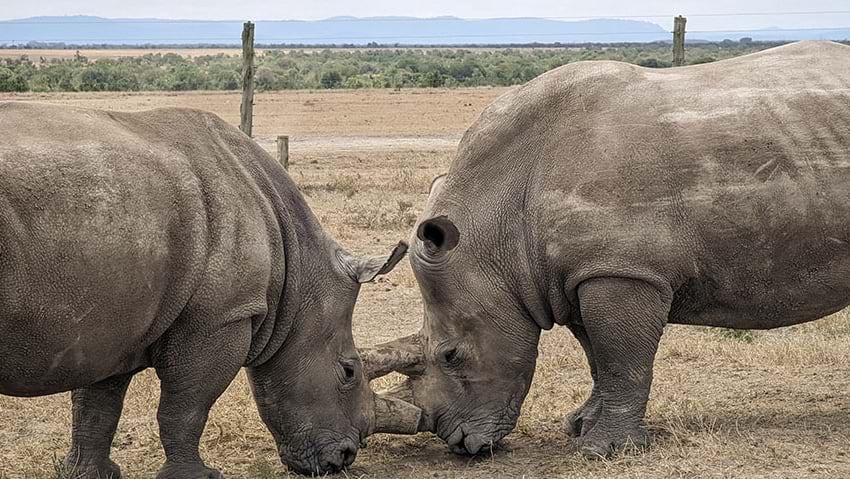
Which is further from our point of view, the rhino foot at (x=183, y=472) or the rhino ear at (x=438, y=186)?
the rhino ear at (x=438, y=186)

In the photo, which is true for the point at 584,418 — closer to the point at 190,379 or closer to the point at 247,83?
the point at 190,379

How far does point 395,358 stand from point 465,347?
0.40 meters

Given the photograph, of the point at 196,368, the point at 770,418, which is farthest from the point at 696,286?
the point at 196,368

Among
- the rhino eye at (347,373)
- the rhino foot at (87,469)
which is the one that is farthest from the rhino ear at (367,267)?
the rhino foot at (87,469)

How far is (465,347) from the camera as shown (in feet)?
24.4

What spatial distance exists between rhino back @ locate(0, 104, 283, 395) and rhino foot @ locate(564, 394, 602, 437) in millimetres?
2088

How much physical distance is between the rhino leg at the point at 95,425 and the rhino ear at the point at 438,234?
175 centimetres

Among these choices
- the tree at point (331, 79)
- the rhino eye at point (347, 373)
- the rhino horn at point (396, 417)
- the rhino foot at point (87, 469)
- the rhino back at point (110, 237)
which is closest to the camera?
the rhino back at point (110, 237)

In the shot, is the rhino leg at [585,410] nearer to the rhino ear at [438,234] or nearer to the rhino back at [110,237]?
the rhino ear at [438,234]

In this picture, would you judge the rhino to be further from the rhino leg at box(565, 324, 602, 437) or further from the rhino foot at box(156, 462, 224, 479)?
the rhino foot at box(156, 462, 224, 479)

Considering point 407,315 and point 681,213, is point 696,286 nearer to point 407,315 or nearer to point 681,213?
point 681,213

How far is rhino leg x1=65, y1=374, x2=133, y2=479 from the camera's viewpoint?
6.79 m

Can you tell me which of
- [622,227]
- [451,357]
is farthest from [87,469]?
[622,227]

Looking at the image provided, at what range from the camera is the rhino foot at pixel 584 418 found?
24.6 ft
